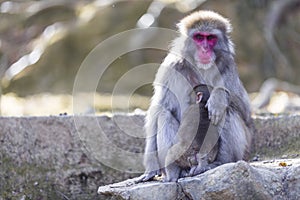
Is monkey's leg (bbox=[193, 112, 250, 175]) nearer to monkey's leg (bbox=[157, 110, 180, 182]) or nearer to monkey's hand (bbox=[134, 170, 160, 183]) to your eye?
monkey's leg (bbox=[157, 110, 180, 182])

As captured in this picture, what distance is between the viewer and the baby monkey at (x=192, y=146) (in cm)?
584

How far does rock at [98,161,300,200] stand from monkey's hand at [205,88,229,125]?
25.1 inches

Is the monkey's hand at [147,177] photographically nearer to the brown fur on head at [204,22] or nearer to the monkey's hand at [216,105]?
the monkey's hand at [216,105]

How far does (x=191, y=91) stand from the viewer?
6.29 metres

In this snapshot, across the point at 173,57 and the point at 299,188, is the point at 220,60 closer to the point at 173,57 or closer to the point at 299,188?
the point at 173,57

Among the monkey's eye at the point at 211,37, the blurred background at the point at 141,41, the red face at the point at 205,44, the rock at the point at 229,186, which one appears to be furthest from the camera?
the blurred background at the point at 141,41

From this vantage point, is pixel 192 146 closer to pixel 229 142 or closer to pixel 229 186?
pixel 229 142

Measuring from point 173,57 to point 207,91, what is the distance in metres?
0.53

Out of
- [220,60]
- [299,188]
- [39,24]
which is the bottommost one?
[299,188]

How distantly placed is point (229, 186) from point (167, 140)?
3.41 ft

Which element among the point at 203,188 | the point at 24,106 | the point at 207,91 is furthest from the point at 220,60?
the point at 24,106

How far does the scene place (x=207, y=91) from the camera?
6.17 metres

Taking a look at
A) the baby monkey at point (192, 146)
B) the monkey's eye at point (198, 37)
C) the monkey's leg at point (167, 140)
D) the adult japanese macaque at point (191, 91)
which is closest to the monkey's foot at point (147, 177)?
the adult japanese macaque at point (191, 91)

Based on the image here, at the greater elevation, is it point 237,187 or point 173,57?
point 173,57
